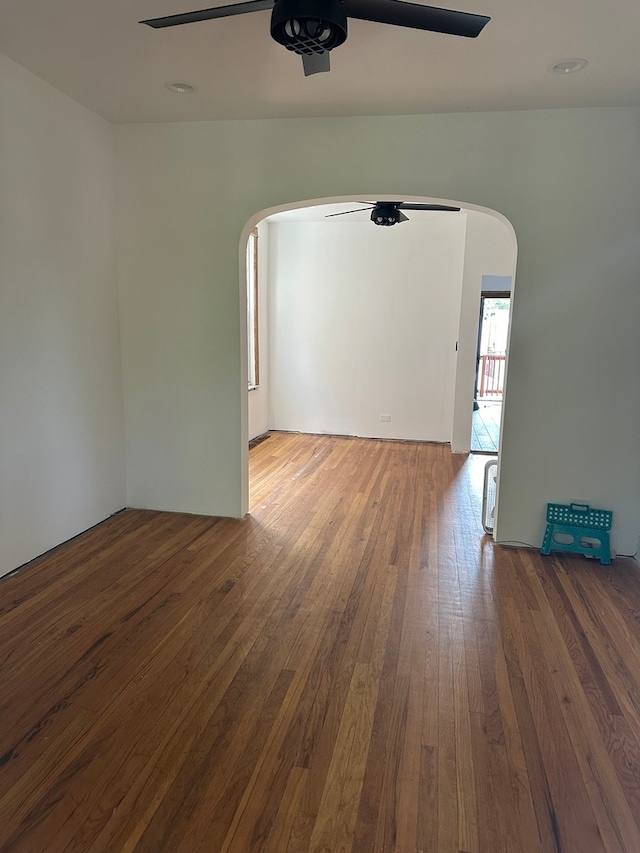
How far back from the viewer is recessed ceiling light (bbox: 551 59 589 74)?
106 inches

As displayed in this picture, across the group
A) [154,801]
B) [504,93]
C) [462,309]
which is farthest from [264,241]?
[154,801]

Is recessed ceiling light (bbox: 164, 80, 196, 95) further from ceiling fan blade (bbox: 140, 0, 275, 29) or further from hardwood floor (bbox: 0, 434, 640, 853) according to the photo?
hardwood floor (bbox: 0, 434, 640, 853)

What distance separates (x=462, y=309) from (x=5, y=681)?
5879 millimetres

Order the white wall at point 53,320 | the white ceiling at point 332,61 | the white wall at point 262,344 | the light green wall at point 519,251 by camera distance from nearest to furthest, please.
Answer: the white ceiling at point 332,61, the white wall at point 53,320, the light green wall at point 519,251, the white wall at point 262,344

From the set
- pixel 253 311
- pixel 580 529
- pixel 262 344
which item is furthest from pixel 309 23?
pixel 262 344

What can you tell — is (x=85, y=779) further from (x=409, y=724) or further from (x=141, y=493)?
(x=141, y=493)

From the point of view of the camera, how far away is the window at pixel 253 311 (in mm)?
6855

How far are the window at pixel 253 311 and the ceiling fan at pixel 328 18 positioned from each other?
4869mm

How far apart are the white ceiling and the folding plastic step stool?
2.56 meters

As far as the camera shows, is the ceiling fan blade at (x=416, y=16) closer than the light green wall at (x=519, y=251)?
Yes

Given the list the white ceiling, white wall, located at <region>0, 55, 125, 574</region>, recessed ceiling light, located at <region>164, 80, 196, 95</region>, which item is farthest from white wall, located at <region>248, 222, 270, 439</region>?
recessed ceiling light, located at <region>164, 80, 196, 95</region>

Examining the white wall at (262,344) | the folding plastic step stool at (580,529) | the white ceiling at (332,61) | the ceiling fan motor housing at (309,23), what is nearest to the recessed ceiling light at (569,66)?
the white ceiling at (332,61)

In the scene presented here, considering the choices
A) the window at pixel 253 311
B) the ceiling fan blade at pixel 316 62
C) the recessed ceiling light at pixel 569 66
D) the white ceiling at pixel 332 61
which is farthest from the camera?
the window at pixel 253 311

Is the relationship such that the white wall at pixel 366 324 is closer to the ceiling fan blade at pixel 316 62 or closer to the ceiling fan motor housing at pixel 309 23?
the ceiling fan blade at pixel 316 62
